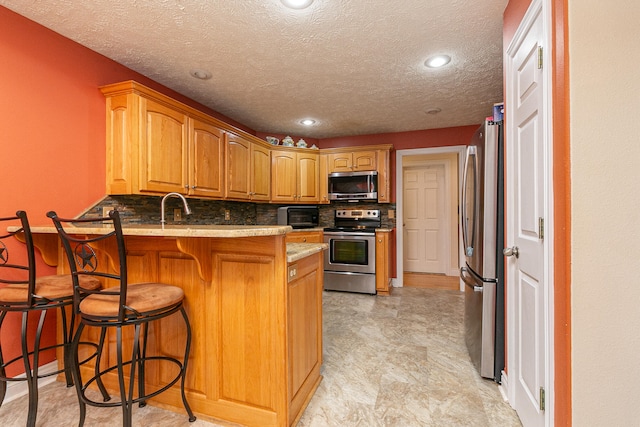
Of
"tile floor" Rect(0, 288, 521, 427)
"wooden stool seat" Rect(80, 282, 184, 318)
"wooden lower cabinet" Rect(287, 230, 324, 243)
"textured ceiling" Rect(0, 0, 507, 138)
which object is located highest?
"textured ceiling" Rect(0, 0, 507, 138)

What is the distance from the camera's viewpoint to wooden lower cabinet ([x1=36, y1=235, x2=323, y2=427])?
142cm

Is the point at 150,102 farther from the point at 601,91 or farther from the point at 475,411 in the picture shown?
the point at 475,411

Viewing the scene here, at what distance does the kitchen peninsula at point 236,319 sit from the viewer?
1.41 meters

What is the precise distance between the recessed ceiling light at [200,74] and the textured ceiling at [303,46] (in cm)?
7

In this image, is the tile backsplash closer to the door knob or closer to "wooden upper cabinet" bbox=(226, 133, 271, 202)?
"wooden upper cabinet" bbox=(226, 133, 271, 202)

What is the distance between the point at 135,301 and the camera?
50.8 inches

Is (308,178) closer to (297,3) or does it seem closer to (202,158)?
(202,158)

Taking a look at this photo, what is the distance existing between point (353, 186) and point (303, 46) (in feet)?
7.98

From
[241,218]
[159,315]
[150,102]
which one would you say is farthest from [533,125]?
[241,218]

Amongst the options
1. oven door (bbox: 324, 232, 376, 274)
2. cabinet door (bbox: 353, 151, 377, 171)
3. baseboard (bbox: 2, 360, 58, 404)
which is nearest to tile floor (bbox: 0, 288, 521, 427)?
baseboard (bbox: 2, 360, 58, 404)

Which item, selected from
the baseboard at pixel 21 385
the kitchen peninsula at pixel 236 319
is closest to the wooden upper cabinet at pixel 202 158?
the kitchen peninsula at pixel 236 319

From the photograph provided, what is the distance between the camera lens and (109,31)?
195 centimetres

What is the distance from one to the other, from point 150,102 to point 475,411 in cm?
305

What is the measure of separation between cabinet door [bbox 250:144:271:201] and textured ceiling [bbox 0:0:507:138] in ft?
2.09
